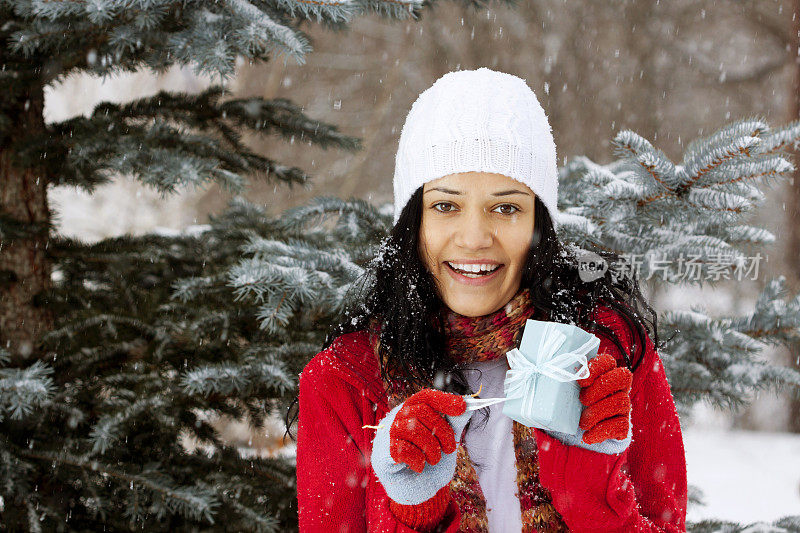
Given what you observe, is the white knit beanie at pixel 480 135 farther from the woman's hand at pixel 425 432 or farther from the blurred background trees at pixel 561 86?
the blurred background trees at pixel 561 86

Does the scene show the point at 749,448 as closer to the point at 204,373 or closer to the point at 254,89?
the point at 204,373

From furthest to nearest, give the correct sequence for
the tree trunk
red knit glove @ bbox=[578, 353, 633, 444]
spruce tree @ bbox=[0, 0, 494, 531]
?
the tree trunk < spruce tree @ bbox=[0, 0, 494, 531] < red knit glove @ bbox=[578, 353, 633, 444]

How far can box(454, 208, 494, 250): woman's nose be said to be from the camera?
1.53 metres

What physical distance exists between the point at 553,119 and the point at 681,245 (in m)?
8.06

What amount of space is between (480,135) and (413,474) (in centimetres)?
83

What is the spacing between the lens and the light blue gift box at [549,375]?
49.8 inches

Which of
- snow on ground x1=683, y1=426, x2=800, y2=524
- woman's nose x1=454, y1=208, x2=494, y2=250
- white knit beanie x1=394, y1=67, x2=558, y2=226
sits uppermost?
white knit beanie x1=394, y1=67, x2=558, y2=226

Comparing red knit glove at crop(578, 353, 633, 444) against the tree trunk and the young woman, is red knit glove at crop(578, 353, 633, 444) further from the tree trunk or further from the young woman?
the tree trunk

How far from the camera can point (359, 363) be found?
1.70 metres

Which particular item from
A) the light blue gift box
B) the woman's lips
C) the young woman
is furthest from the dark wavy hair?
the light blue gift box

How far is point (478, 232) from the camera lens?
1526 mm

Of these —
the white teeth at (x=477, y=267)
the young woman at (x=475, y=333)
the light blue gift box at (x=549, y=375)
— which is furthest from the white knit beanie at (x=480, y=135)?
the light blue gift box at (x=549, y=375)

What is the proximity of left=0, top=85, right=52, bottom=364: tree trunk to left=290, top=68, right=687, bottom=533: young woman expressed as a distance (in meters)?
1.67

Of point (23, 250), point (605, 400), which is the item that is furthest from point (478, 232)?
point (23, 250)
